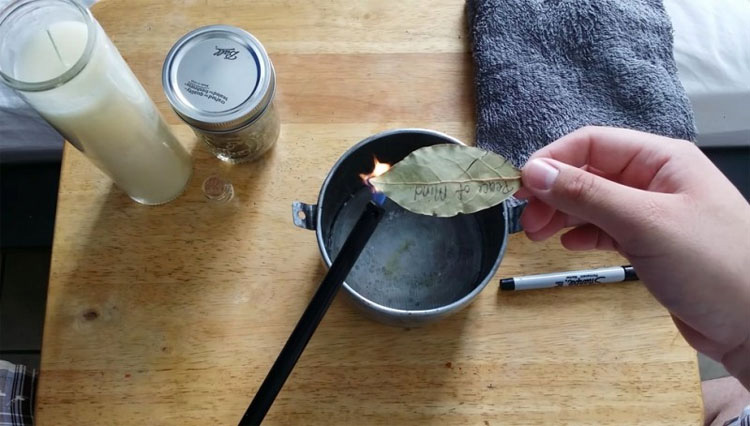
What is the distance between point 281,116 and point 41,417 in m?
0.32

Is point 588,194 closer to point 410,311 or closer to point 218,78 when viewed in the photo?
point 410,311

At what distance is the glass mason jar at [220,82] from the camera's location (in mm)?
465

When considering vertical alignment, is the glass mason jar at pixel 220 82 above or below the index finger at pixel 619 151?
below

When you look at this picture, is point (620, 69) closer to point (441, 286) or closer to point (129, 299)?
point (441, 286)

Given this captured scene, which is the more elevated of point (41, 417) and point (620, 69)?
point (620, 69)

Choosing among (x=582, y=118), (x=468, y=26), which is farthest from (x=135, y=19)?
(x=582, y=118)

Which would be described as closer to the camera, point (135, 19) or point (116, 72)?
point (116, 72)

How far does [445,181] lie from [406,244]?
0.46ft

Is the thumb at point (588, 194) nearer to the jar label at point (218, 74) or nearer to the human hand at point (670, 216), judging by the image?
the human hand at point (670, 216)

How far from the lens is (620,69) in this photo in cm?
56

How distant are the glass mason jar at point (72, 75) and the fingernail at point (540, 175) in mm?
287

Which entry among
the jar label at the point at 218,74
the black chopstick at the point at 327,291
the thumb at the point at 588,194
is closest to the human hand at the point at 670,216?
the thumb at the point at 588,194

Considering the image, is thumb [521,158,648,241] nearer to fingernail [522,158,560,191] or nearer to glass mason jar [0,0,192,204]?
fingernail [522,158,560,191]

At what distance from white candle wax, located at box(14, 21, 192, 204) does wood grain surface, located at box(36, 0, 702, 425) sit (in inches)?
2.2
